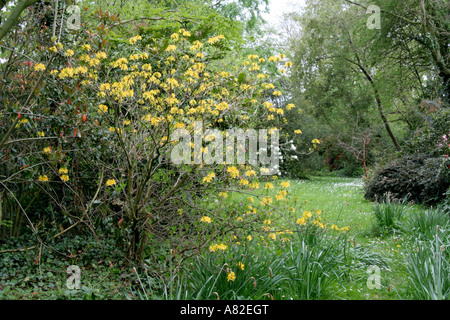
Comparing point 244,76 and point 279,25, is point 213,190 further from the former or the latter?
point 279,25

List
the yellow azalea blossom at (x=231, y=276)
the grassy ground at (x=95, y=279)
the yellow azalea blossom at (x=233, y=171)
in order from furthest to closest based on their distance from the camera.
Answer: the grassy ground at (x=95, y=279) < the yellow azalea blossom at (x=233, y=171) < the yellow azalea blossom at (x=231, y=276)

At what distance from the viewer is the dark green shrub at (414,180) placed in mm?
6559

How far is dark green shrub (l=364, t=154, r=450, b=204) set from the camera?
21.5ft

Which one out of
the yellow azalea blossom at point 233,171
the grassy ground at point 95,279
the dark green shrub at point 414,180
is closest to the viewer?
the yellow azalea blossom at point 233,171

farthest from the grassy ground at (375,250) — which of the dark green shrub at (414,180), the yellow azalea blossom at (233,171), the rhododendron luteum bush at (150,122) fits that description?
the yellow azalea blossom at (233,171)

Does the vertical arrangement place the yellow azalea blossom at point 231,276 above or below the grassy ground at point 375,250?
above

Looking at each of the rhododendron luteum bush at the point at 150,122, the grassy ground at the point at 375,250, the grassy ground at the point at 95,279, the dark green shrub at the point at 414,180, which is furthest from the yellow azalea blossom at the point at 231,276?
the dark green shrub at the point at 414,180

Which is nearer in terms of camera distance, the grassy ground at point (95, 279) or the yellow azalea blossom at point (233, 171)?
the yellow azalea blossom at point (233, 171)

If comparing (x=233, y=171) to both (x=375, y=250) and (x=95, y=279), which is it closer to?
(x=95, y=279)

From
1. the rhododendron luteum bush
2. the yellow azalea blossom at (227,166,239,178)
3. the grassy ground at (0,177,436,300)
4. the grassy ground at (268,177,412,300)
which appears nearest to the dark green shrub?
the grassy ground at (268,177,412,300)

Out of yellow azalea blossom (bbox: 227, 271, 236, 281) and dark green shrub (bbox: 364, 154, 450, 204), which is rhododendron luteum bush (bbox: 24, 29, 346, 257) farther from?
dark green shrub (bbox: 364, 154, 450, 204)

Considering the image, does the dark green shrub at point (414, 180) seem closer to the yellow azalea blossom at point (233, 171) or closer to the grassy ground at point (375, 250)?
the grassy ground at point (375, 250)

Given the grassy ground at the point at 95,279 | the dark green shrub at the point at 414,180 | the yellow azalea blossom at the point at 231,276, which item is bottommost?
the grassy ground at the point at 95,279

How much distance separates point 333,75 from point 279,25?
6647 mm
